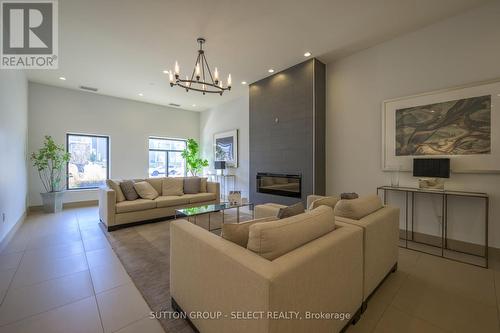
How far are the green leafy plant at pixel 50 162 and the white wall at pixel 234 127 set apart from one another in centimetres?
397

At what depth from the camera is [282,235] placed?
122 centimetres

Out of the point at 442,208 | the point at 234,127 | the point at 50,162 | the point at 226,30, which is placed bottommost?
the point at 442,208

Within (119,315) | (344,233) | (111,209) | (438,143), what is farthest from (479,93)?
(111,209)

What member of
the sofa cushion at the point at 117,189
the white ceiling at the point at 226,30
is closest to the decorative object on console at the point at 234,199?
the sofa cushion at the point at 117,189

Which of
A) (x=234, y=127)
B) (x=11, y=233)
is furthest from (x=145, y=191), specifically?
(x=234, y=127)

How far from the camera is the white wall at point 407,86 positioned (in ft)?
8.82

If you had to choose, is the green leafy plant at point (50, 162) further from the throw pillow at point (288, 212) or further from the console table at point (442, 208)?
the console table at point (442, 208)

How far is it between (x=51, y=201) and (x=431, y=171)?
297 inches

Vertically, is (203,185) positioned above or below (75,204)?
above

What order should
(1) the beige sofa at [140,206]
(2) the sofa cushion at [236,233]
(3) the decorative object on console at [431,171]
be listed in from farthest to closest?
(1) the beige sofa at [140,206]
(3) the decorative object on console at [431,171]
(2) the sofa cushion at [236,233]

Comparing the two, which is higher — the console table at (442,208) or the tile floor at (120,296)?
the console table at (442,208)

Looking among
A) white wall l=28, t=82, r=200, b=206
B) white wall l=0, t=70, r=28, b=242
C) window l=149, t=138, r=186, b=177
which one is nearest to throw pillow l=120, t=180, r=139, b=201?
white wall l=0, t=70, r=28, b=242

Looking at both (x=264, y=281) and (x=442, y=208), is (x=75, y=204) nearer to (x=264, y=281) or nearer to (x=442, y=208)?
(x=264, y=281)

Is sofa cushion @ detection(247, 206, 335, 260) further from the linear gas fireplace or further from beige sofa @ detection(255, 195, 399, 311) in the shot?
the linear gas fireplace
